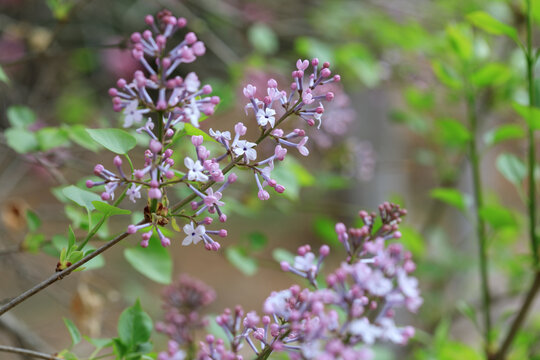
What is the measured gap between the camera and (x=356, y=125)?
6.55 ft

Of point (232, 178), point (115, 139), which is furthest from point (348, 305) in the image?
point (115, 139)

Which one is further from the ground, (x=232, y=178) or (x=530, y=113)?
(x=530, y=113)

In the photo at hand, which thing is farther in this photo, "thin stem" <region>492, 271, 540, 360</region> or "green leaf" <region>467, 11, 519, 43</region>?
"thin stem" <region>492, 271, 540, 360</region>

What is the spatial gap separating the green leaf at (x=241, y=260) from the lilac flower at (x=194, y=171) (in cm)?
51

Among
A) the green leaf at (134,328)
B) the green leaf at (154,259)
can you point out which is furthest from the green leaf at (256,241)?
the green leaf at (134,328)

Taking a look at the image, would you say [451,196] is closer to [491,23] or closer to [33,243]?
[491,23]

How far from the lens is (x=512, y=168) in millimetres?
841

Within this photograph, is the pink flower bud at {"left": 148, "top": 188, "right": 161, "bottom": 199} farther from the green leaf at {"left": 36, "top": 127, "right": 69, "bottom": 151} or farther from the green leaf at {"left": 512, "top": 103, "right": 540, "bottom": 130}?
the green leaf at {"left": 512, "top": 103, "right": 540, "bottom": 130}

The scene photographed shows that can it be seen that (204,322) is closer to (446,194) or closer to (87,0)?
(446,194)

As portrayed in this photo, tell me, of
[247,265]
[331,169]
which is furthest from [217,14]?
[247,265]

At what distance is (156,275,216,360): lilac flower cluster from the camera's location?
0.62m

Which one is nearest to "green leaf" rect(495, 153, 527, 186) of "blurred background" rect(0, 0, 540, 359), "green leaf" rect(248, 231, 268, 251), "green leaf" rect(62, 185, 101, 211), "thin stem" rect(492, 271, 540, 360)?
"blurred background" rect(0, 0, 540, 359)

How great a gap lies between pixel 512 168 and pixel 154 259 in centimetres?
58

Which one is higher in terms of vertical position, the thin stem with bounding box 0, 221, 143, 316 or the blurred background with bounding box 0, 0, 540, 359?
the blurred background with bounding box 0, 0, 540, 359
